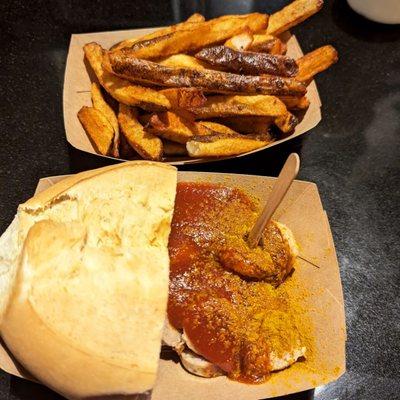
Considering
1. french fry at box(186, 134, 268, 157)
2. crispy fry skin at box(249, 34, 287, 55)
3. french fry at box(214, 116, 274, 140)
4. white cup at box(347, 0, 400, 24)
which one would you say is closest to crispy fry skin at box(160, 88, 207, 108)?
french fry at box(186, 134, 268, 157)

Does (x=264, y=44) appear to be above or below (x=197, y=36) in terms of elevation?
below

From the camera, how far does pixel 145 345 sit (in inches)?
65.1

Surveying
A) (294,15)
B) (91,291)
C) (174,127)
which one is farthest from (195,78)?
(91,291)

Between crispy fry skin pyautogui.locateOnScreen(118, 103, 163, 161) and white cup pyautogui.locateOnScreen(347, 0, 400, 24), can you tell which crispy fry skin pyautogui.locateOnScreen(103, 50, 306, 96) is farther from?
white cup pyautogui.locateOnScreen(347, 0, 400, 24)

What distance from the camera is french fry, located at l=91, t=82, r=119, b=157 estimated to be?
2.38 metres

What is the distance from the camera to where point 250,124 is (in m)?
2.45

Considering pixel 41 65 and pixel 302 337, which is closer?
pixel 302 337

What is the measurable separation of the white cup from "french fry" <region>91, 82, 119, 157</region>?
1954 millimetres

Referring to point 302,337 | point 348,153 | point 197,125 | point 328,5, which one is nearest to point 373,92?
point 348,153

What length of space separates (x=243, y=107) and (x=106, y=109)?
68cm

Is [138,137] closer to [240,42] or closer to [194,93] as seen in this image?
[194,93]

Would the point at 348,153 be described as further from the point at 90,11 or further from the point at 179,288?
the point at 90,11

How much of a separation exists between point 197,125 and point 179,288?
80cm

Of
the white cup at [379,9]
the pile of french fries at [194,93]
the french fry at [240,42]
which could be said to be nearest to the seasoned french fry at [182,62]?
the pile of french fries at [194,93]
